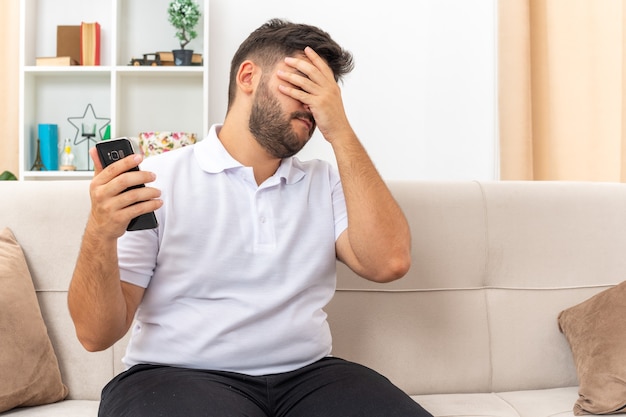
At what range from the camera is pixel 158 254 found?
1.37 meters

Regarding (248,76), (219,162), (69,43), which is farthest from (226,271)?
(69,43)

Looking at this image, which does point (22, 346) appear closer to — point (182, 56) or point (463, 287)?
point (463, 287)

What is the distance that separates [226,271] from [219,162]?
9.0 inches

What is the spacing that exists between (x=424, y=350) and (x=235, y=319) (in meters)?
0.57

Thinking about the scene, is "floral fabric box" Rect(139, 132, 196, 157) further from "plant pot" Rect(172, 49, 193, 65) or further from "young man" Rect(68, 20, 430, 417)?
"young man" Rect(68, 20, 430, 417)

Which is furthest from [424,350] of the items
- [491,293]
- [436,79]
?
[436,79]

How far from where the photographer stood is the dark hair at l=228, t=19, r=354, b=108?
1467mm

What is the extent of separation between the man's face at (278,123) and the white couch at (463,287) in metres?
0.39

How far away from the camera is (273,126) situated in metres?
1.45

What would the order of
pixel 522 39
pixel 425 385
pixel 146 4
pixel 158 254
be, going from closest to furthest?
1. pixel 158 254
2. pixel 425 385
3. pixel 522 39
4. pixel 146 4

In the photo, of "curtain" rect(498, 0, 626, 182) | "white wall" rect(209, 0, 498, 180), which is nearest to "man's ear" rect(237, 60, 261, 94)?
"curtain" rect(498, 0, 626, 182)

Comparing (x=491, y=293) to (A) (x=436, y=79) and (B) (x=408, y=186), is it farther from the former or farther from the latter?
(A) (x=436, y=79)

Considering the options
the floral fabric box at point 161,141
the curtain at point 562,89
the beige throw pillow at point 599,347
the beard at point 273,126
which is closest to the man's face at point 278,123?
the beard at point 273,126

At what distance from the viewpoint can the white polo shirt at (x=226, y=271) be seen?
53.0 inches
